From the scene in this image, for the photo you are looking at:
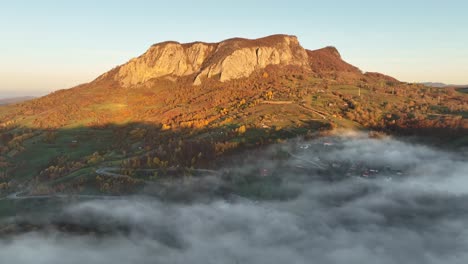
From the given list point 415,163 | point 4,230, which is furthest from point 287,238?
point 4,230

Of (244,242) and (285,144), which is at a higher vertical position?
(285,144)

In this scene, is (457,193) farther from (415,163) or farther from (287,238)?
(287,238)

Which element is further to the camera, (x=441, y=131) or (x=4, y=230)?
(x=441, y=131)

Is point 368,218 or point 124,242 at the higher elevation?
point 368,218

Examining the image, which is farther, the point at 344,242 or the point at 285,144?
the point at 285,144

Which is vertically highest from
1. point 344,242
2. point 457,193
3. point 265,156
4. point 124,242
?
point 265,156

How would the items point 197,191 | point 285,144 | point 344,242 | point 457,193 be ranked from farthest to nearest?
1. point 285,144
2. point 197,191
3. point 457,193
4. point 344,242

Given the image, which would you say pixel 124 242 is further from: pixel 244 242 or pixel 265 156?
pixel 265 156

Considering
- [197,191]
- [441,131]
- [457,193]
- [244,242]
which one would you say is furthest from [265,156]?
[441,131]

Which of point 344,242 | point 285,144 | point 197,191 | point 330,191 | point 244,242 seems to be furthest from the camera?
point 285,144
